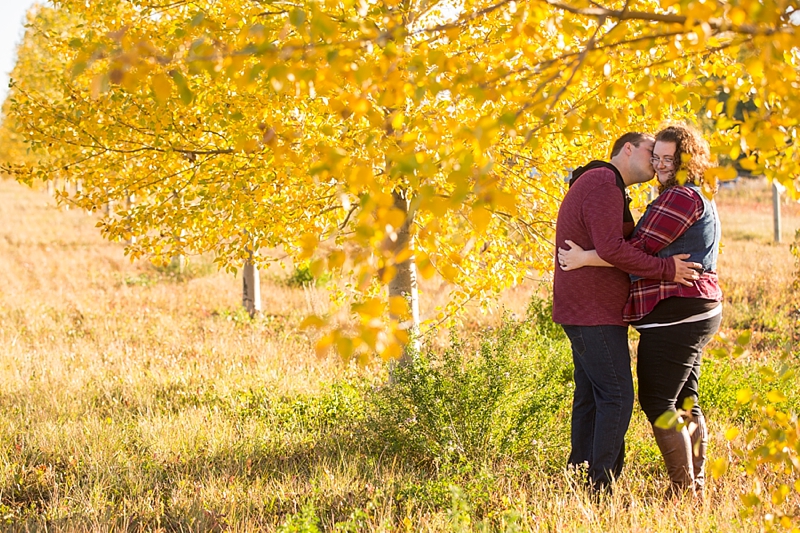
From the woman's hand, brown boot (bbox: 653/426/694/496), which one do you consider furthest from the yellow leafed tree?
brown boot (bbox: 653/426/694/496)

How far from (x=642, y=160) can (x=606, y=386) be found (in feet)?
3.69

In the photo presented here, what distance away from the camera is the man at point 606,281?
10.2ft

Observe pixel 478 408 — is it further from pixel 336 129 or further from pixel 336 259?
pixel 336 259

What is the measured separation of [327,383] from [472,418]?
1953 millimetres

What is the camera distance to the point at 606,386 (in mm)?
3266

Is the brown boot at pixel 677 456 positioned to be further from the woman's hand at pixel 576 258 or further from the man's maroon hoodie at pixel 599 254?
the woman's hand at pixel 576 258

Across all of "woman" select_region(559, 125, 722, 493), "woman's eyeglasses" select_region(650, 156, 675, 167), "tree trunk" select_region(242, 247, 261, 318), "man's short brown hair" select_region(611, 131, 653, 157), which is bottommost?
"tree trunk" select_region(242, 247, 261, 318)

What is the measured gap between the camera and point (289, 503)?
3523 mm

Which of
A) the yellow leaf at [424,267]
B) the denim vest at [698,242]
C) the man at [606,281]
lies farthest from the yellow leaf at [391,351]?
the denim vest at [698,242]

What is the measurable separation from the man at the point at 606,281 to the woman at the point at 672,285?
76 mm

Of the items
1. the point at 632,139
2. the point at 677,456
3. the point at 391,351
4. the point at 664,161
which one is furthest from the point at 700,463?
the point at 391,351

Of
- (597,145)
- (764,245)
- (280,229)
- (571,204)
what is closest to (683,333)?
(571,204)

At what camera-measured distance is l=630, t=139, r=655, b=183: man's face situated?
10.8 feet

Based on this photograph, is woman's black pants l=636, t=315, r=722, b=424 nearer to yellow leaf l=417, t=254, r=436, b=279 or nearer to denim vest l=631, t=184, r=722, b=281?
denim vest l=631, t=184, r=722, b=281
